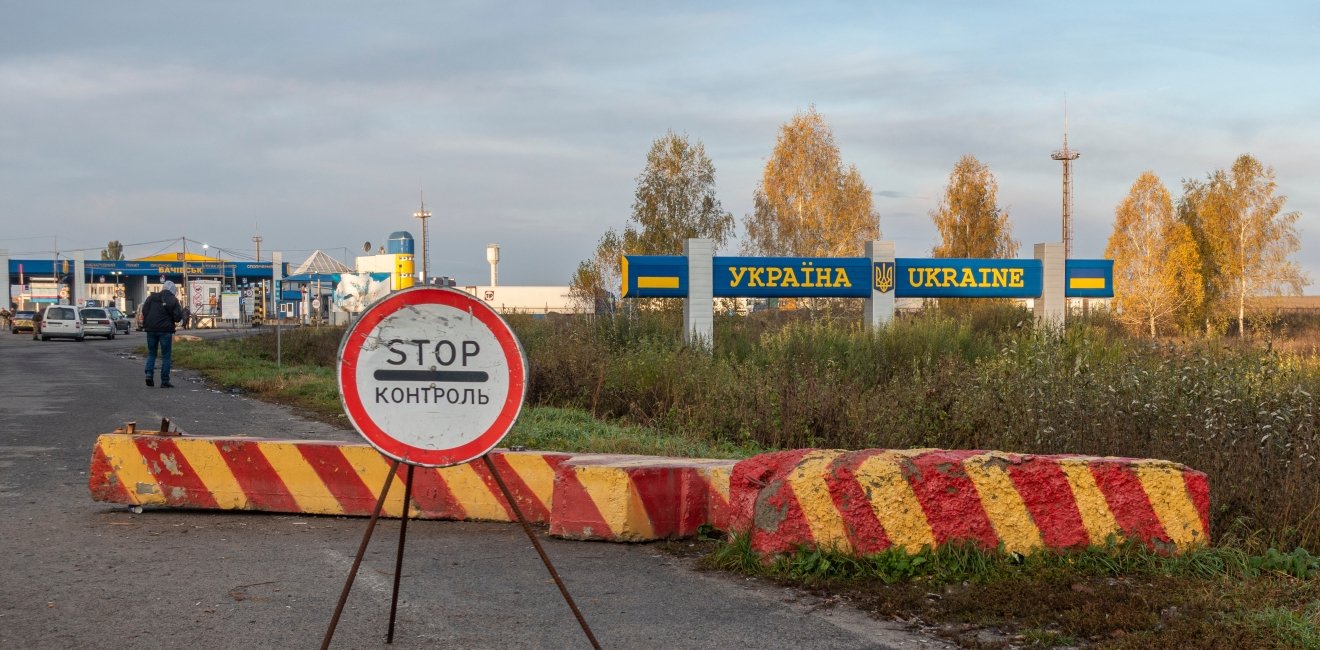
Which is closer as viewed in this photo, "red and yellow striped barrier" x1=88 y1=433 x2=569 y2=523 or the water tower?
"red and yellow striped barrier" x1=88 y1=433 x2=569 y2=523

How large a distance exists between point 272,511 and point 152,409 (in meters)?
8.83

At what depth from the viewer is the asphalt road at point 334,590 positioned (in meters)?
5.01

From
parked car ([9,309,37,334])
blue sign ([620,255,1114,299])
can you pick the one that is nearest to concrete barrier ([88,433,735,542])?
blue sign ([620,255,1114,299])

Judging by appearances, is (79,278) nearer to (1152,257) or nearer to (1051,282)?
(1152,257)

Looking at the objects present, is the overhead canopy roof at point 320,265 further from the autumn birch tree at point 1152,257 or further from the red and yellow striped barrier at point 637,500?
the red and yellow striped barrier at point 637,500

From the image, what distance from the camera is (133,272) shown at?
3674 inches

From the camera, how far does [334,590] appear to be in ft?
→ 19.1

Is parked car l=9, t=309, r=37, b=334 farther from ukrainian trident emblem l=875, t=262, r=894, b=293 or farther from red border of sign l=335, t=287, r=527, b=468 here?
red border of sign l=335, t=287, r=527, b=468

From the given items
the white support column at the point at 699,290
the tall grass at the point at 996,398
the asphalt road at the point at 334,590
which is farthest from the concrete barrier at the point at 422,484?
the white support column at the point at 699,290

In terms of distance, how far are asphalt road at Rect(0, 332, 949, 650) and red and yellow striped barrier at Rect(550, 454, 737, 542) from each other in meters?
0.15

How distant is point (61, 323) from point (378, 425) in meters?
49.3

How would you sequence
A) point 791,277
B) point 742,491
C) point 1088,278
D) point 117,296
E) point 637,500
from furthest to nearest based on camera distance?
point 117,296 → point 1088,278 → point 791,277 → point 637,500 → point 742,491

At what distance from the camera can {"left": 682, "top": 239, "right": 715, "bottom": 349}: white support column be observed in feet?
73.0

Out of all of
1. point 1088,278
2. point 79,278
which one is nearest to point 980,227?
point 1088,278
